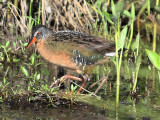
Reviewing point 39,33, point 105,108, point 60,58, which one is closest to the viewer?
point 105,108

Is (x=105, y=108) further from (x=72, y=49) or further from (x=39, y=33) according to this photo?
(x=39, y=33)

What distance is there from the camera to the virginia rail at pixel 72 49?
5715 millimetres

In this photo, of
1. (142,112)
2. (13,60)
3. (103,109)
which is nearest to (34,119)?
(103,109)

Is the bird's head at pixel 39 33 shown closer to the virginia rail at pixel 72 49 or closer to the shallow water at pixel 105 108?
the virginia rail at pixel 72 49

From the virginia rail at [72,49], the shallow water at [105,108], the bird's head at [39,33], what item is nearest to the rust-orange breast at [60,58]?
the virginia rail at [72,49]

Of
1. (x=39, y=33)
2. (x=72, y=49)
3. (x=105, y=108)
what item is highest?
(x=39, y=33)

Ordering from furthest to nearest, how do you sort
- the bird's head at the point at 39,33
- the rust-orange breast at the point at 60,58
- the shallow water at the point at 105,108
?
the bird's head at the point at 39,33
the rust-orange breast at the point at 60,58
the shallow water at the point at 105,108

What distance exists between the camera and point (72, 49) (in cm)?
575

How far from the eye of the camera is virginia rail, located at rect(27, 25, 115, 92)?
18.7 feet

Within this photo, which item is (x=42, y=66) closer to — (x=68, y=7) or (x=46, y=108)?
(x=68, y=7)

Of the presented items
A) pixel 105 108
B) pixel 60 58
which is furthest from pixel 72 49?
pixel 105 108

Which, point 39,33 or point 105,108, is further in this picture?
point 39,33

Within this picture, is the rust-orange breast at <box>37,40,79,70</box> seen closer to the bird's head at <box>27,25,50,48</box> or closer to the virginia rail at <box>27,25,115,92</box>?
the virginia rail at <box>27,25,115,92</box>

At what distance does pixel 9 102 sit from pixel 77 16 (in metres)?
3.10
